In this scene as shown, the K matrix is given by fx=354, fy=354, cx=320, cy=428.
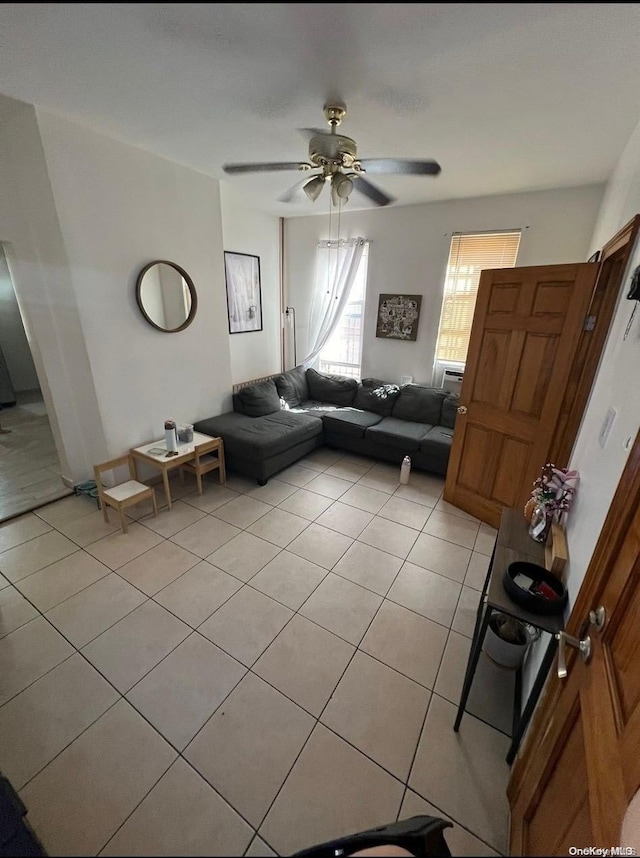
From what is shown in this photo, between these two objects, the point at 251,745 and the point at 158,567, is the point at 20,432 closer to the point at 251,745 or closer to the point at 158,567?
the point at 158,567

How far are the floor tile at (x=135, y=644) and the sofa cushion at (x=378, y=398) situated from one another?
114 inches

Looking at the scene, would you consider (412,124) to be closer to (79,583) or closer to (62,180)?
(62,180)

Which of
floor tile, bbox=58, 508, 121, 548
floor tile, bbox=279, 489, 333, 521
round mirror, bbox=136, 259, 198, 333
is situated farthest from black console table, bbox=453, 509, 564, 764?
round mirror, bbox=136, 259, 198, 333

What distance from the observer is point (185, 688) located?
5.32ft

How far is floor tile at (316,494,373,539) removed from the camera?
9.05ft

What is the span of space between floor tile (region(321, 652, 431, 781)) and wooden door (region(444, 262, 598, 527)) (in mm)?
1598

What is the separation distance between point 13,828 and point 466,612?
6.63 feet

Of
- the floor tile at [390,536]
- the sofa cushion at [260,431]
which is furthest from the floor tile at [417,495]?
the sofa cushion at [260,431]

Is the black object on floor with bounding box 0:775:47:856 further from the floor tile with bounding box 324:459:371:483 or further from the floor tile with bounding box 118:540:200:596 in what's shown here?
the floor tile with bounding box 324:459:371:483

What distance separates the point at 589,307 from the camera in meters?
2.09

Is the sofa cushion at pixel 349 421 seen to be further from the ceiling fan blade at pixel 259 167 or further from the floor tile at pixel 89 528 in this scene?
the ceiling fan blade at pixel 259 167

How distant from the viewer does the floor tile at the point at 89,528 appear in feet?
8.30

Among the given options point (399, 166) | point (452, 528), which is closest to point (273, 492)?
point (452, 528)

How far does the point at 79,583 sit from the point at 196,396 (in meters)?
1.87
